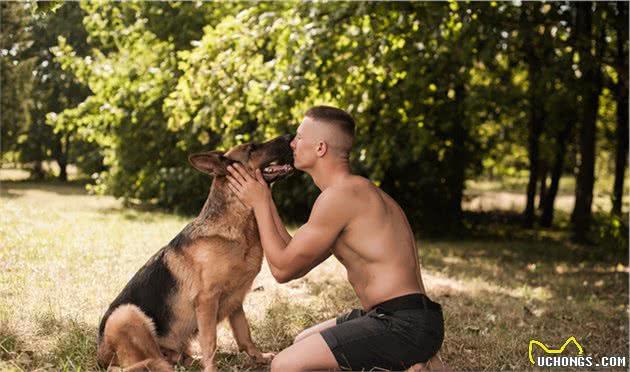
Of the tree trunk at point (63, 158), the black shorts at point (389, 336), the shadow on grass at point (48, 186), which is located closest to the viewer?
the black shorts at point (389, 336)

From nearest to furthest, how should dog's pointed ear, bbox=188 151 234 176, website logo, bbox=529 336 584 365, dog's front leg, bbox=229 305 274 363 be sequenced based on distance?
dog's pointed ear, bbox=188 151 234 176, dog's front leg, bbox=229 305 274 363, website logo, bbox=529 336 584 365

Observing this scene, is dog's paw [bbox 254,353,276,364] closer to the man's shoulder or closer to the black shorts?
the black shorts

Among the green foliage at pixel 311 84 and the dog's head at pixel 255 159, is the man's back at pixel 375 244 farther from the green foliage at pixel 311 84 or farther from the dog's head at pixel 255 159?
the green foliage at pixel 311 84

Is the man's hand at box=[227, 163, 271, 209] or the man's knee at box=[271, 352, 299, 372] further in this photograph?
the man's hand at box=[227, 163, 271, 209]

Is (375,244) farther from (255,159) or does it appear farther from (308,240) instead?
(255,159)

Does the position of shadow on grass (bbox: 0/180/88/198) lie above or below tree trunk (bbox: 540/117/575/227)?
below

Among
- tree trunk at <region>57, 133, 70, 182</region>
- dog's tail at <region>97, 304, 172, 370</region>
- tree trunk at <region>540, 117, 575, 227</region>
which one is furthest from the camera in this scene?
tree trunk at <region>57, 133, 70, 182</region>

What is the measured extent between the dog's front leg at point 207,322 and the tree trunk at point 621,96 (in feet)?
36.1

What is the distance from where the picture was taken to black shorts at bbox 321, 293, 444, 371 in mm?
3898

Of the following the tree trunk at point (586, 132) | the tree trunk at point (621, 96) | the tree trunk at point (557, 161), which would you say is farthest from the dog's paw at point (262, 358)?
the tree trunk at point (557, 161)

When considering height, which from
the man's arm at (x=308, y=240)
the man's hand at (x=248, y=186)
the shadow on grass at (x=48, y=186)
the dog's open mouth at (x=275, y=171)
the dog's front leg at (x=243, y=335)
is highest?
the dog's open mouth at (x=275, y=171)

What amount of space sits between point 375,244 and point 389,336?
0.56m

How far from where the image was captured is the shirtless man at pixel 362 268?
3.91m

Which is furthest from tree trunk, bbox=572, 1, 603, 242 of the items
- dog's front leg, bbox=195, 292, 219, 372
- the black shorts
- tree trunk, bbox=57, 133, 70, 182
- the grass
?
tree trunk, bbox=57, 133, 70, 182
